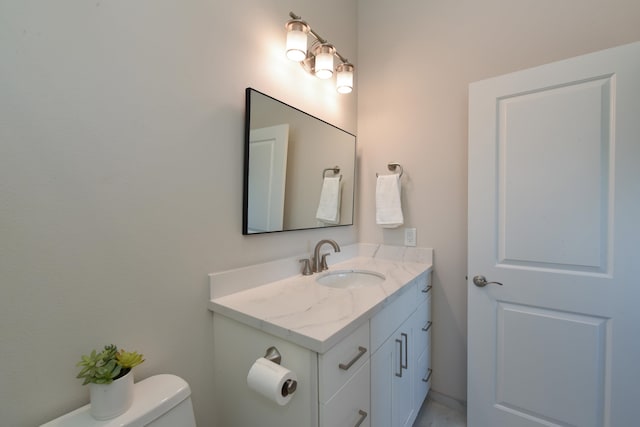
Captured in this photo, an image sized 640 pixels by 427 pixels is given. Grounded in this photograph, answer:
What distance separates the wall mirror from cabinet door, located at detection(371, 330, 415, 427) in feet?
2.35

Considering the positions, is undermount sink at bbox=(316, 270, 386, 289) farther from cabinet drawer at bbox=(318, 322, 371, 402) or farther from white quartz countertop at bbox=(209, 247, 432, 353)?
cabinet drawer at bbox=(318, 322, 371, 402)

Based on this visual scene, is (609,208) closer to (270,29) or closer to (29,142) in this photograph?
(270,29)

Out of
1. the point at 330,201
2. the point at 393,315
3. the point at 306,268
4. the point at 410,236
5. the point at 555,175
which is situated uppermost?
the point at 555,175

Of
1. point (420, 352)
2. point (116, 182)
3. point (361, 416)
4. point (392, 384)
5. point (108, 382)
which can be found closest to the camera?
point (108, 382)

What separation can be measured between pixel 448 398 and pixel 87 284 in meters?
1.98

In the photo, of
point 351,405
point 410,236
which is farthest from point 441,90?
point 351,405

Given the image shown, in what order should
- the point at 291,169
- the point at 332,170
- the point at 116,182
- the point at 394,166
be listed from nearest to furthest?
the point at 116,182 → the point at 291,169 → the point at 332,170 → the point at 394,166

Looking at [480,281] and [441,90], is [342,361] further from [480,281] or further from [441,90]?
[441,90]

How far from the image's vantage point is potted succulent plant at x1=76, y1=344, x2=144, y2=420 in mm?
652

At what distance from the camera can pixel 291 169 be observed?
4.49ft

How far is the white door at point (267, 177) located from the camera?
45.6 inches

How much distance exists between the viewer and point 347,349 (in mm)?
848

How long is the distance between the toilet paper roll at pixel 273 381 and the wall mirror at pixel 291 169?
562mm

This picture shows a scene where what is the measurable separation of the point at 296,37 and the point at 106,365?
1.42 m
